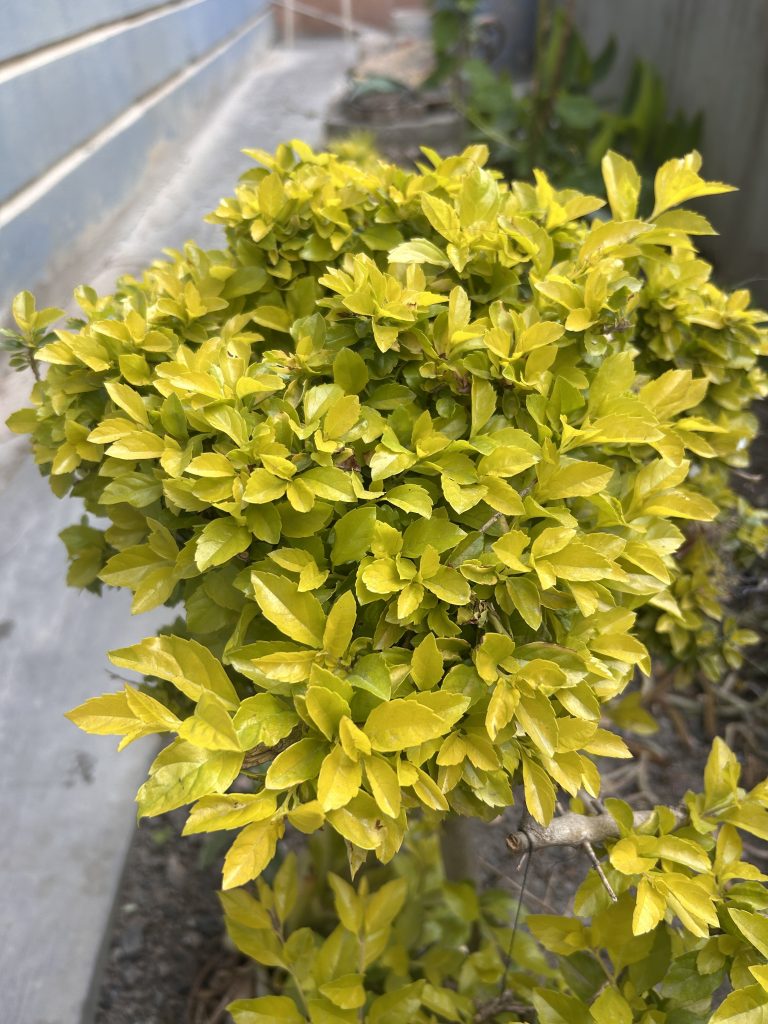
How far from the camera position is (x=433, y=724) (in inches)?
28.3

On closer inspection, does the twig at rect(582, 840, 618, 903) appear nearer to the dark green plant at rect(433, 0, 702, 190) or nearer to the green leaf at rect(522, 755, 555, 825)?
the green leaf at rect(522, 755, 555, 825)

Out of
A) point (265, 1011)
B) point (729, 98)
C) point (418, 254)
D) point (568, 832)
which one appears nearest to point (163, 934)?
point (265, 1011)

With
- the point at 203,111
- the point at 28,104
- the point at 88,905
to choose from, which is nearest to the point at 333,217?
the point at 88,905

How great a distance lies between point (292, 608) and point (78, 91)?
8.94 feet

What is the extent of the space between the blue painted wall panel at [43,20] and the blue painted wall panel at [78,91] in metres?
0.07

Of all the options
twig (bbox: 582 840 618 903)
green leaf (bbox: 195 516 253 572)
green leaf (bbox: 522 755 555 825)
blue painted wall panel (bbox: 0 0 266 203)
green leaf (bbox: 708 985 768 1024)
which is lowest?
twig (bbox: 582 840 618 903)

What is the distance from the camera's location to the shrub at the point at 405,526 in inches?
30.3

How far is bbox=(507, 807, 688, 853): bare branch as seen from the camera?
90 cm

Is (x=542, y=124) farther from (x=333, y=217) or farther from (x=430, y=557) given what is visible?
(x=430, y=557)

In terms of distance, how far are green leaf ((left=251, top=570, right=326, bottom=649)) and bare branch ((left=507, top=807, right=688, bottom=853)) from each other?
0.35 metres

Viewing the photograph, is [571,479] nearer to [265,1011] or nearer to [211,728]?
[211,728]

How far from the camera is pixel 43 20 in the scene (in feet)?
8.02

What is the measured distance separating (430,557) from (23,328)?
735 millimetres

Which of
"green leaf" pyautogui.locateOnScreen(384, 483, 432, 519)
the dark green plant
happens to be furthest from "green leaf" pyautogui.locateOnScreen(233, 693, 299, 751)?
the dark green plant
